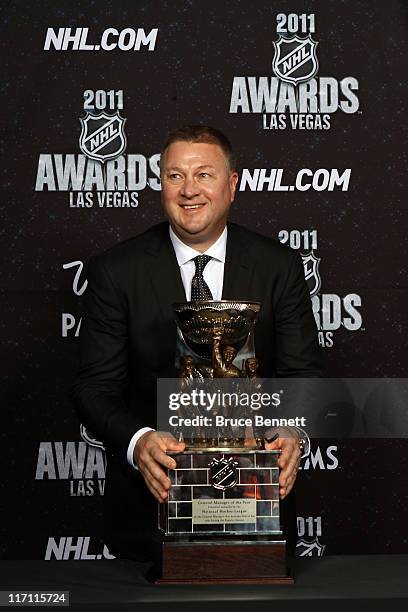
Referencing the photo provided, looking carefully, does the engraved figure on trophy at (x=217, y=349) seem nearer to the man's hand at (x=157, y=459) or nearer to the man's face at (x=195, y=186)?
the man's hand at (x=157, y=459)

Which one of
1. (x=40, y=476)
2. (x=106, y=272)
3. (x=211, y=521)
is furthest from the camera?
(x=40, y=476)

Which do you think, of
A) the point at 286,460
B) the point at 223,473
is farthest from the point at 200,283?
the point at 223,473

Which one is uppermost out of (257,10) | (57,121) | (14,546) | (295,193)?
(257,10)

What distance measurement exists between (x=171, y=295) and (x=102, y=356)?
0.22 m

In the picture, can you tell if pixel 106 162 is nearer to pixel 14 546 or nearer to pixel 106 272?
pixel 106 272

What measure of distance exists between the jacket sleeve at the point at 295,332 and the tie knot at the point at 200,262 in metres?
0.20

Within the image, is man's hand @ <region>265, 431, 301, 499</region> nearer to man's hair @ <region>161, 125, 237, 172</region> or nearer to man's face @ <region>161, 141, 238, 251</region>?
man's face @ <region>161, 141, 238, 251</region>

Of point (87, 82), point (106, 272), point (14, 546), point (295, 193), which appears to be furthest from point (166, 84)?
point (14, 546)

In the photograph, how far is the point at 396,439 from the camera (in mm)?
3266

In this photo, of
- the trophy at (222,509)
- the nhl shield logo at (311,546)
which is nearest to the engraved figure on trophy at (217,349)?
the trophy at (222,509)

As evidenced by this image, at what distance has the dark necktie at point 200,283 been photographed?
2338 millimetres

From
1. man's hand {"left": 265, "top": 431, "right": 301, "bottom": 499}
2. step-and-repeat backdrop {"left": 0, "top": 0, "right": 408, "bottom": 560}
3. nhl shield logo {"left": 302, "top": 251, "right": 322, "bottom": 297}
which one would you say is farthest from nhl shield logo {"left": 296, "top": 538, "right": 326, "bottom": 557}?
man's hand {"left": 265, "top": 431, "right": 301, "bottom": 499}

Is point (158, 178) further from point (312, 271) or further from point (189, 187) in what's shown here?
point (189, 187)

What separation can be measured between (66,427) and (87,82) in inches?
44.0
